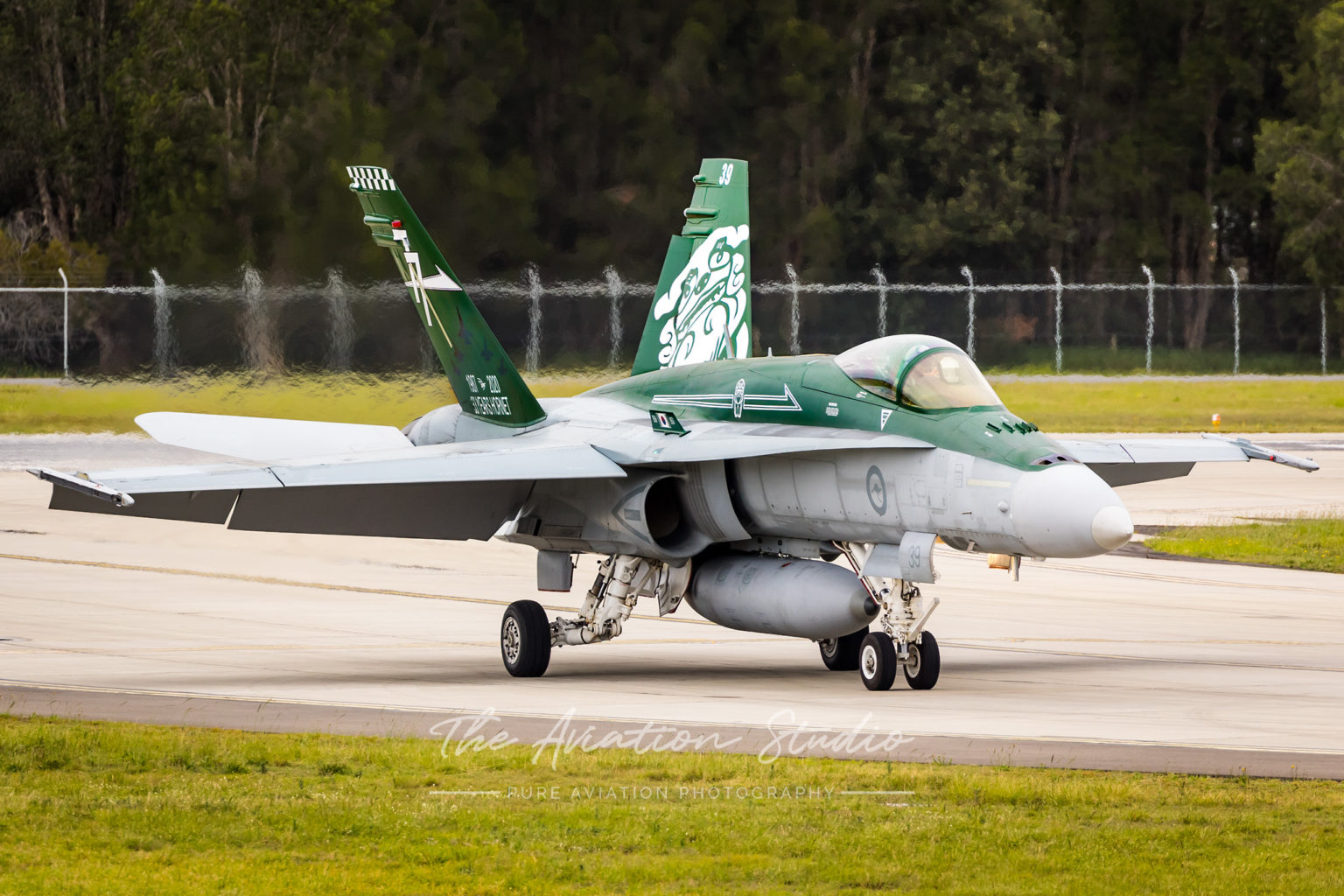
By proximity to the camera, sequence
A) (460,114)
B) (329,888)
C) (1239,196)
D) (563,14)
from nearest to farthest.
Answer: (329,888)
(460,114)
(563,14)
(1239,196)

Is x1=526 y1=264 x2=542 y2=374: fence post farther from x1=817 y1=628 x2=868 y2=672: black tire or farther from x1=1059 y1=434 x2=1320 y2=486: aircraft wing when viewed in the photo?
x1=817 y1=628 x2=868 y2=672: black tire

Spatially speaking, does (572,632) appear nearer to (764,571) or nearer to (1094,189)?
(764,571)

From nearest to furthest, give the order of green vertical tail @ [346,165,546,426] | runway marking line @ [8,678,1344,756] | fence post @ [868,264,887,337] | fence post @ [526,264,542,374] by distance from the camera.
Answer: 1. runway marking line @ [8,678,1344,756]
2. green vertical tail @ [346,165,546,426]
3. fence post @ [526,264,542,374]
4. fence post @ [868,264,887,337]

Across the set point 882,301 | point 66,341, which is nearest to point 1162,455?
point 66,341

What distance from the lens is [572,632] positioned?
1495cm

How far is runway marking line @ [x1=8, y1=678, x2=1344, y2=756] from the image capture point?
10773 millimetres

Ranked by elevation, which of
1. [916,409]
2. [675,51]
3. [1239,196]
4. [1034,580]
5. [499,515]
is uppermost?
[675,51]

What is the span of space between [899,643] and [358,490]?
4.45 meters

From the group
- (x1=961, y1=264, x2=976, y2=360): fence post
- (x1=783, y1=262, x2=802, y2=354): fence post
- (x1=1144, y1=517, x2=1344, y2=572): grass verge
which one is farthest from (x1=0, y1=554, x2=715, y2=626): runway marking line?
(x1=961, y1=264, x2=976, y2=360): fence post

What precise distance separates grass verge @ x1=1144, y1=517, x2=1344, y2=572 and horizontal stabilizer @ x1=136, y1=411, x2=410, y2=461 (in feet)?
37.6

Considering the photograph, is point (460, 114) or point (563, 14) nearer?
point (460, 114)

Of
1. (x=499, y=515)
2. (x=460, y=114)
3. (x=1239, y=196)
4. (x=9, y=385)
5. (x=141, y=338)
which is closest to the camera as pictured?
(x=499, y=515)

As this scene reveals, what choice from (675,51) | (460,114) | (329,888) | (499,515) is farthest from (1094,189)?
(329,888)

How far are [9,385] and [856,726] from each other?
27071 millimetres
